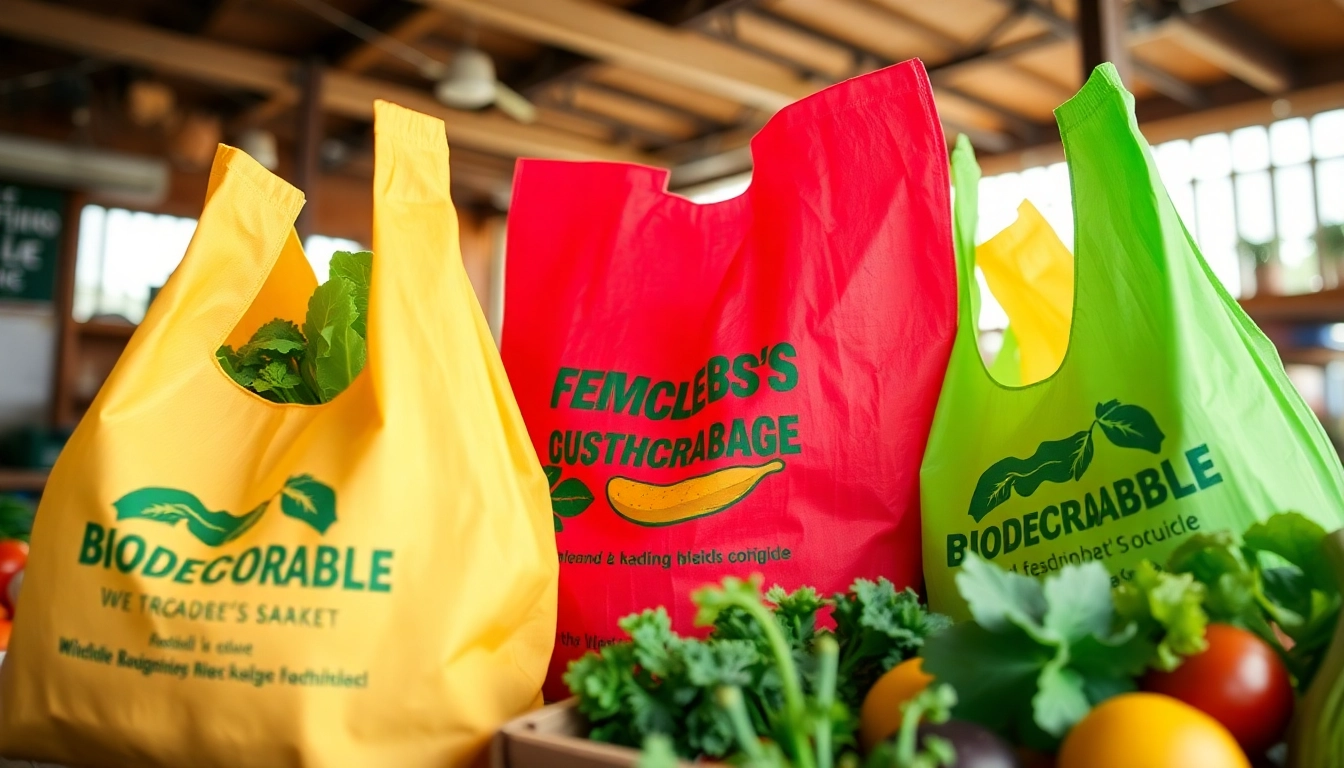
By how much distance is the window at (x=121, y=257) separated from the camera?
5.25 metres

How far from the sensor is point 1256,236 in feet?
17.5

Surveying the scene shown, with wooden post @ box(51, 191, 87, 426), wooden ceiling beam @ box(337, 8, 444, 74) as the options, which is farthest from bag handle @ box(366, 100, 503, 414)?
wooden post @ box(51, 191, 87, 426)

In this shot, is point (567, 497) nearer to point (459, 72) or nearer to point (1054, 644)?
point (1054, 644)

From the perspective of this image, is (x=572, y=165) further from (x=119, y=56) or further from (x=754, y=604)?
(x=119, y=56)

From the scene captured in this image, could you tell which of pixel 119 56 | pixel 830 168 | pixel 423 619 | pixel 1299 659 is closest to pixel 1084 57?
pixel 830 168

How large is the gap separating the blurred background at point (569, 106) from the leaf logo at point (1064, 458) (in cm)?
305

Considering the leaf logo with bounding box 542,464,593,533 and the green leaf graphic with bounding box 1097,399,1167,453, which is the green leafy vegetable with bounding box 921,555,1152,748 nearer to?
the green leaf graphic with bounding box 1097,399,1167,453

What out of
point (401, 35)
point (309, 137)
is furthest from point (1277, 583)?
point (309, 137)

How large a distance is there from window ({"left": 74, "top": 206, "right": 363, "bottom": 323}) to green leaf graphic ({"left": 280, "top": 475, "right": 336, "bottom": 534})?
4.99 metres

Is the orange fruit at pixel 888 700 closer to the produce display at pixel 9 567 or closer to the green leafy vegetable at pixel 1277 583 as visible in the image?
A: the green leafy vegetable at pixel 1277 583

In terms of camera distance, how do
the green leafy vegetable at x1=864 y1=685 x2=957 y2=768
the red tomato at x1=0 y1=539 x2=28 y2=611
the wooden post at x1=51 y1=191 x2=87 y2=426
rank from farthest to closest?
the wooden post at x1=51 y1=191 x2=87 y2=426, the red tomato at x1=0 y1=539 x2=28 y2=611, the green leafy vegetable at x1=864 y1=685 x2=957 y2=768

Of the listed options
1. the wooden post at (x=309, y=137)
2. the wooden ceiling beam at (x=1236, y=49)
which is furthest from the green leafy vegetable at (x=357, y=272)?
the wooden ceiling beam at (x=1236, y=49)

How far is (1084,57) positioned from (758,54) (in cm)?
245

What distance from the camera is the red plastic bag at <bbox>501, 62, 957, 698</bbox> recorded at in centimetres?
76
